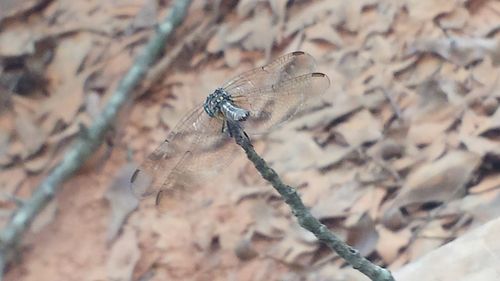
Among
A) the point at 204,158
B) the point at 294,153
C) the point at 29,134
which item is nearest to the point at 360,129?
the point at 294,153

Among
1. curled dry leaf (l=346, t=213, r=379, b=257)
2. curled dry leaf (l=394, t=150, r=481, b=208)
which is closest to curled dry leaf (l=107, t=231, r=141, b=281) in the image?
curled dry leaf (l=346, t=213, r=379, b=257)

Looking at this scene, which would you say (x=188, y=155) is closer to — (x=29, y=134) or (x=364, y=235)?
(x=364, y=235)

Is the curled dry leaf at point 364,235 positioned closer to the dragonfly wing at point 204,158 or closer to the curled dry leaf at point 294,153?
the curled dry leaf at point 294,153

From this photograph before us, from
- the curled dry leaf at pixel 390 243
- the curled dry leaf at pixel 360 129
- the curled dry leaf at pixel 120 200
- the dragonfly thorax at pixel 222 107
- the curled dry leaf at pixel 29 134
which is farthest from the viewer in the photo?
the curled dry leaf at pixel 29 134

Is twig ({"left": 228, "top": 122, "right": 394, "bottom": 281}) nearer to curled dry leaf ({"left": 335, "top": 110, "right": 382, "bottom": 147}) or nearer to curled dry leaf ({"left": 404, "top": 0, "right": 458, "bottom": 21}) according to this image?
curled dry leaf ({"left": 335, "top": 110, "right": 382, "bottom": 147})

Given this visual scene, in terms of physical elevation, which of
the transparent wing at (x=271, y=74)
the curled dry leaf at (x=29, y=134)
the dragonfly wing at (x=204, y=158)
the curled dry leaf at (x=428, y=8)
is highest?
the curled dry leaf at (x=29, y=134)

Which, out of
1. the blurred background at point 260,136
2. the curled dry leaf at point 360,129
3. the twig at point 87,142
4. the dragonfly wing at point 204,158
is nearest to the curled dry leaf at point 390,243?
the blurred background at point 260,136

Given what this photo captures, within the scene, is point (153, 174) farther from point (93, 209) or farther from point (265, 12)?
point (265, 12)
